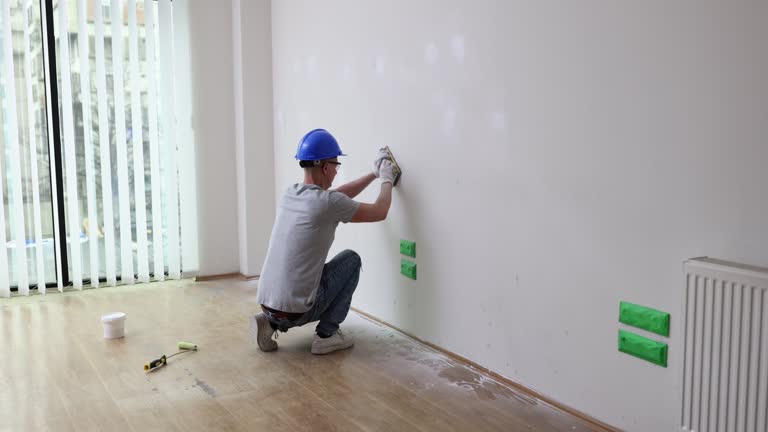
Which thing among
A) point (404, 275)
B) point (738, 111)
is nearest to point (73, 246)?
point (404, 275)

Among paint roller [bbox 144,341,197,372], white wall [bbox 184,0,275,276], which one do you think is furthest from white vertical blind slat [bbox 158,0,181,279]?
paint roller [bbox 144,341,197,372]

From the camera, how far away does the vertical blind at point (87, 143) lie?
4340 mm

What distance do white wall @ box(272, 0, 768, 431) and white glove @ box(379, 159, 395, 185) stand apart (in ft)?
0.25

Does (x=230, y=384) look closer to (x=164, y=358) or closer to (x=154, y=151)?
(x=164, y=358)

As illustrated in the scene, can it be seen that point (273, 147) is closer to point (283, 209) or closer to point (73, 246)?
point (73, 246)

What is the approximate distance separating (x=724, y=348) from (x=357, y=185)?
6.74 ft

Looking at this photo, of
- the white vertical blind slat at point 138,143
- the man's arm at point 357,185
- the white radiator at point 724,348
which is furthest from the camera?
the white vertical blind slat at point 138,143

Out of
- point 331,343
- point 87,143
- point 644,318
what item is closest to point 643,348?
point 644,318

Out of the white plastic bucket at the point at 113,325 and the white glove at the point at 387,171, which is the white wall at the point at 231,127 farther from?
the white glove at the point at 387,171

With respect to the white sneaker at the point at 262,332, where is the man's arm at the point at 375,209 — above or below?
above

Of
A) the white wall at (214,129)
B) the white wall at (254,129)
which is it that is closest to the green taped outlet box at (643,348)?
the white wall at (254,129)

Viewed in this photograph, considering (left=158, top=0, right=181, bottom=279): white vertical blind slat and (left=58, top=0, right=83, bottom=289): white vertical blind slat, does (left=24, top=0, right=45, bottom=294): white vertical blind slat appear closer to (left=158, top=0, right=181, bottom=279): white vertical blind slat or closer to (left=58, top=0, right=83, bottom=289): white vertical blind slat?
(left=58, top=0, right=83, bottom=289): white vertical blind slat

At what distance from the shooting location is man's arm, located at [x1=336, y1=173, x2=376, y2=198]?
360 cm

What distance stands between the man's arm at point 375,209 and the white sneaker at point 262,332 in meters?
0.65
